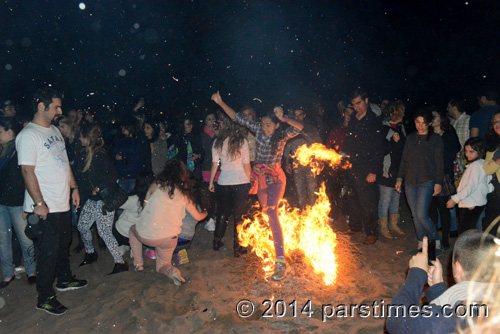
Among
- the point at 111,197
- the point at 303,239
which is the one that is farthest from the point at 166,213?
the point at 303,239

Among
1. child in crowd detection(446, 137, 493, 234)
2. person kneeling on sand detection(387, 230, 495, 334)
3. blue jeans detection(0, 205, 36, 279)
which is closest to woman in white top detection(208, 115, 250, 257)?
blue jeans detection(0, 205, 36, 279)

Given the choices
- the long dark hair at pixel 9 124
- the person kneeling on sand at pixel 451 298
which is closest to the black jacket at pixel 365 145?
the person kneeling on sand at pixel 451 298

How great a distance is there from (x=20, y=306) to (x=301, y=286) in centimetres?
373

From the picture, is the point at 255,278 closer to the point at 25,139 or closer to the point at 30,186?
the point at 30,186

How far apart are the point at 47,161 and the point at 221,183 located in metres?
2.64

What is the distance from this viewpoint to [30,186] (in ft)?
13.2

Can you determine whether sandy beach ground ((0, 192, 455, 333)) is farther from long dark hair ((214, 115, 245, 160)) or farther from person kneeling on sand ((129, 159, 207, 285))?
long dark hair ((214, 115, 245, 160))

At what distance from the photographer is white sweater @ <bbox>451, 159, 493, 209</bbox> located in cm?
499

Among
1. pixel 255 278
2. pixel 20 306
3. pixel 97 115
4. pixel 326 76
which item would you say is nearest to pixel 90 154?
pixel 20 306

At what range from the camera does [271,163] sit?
17.2ft

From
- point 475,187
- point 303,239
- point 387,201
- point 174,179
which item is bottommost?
point 303,239

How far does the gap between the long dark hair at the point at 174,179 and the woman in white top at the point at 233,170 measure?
915mm

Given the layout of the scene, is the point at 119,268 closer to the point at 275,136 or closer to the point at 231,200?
the point at 231,200

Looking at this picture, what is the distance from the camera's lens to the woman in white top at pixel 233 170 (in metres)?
5.84
